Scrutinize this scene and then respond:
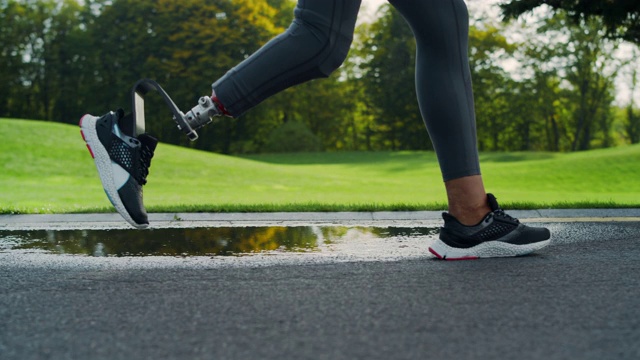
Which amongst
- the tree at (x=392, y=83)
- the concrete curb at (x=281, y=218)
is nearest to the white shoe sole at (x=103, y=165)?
the concrete curb at (x=281, y=218)

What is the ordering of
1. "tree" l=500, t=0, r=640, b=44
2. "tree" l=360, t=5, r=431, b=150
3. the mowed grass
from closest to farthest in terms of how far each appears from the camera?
"tree" l=500, t=0, r=640, b=44 → the mowed grass → "tree" l=360, t=5, r=431, b=150

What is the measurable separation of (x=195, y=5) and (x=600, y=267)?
43.4 meters

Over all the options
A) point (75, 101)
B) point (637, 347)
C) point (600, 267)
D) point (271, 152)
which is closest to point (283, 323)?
point (637, 347)

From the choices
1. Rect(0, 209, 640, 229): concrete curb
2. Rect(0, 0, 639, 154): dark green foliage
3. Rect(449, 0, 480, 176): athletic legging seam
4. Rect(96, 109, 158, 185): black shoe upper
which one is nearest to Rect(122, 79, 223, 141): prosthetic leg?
Rect(96, 109, 158, 185): black shoe upper

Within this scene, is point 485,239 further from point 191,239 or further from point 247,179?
point 247,179

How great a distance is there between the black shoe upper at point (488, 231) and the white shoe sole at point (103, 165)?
127cm

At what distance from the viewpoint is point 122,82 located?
4322 cm

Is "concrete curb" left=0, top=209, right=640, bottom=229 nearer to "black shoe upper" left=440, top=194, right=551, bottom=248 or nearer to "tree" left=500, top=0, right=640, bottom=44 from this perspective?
"black shoe upper" left=440, top=194, right=551, bottom=248

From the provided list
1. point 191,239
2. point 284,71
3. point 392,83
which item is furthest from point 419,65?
point 392,83

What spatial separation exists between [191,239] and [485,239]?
5.91ft

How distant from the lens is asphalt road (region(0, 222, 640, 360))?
57.7 inches

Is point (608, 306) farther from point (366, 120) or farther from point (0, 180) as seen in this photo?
point (366, 120)

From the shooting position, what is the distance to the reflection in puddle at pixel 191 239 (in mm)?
3430

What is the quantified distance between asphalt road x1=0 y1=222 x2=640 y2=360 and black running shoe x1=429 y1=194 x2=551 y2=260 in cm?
8
